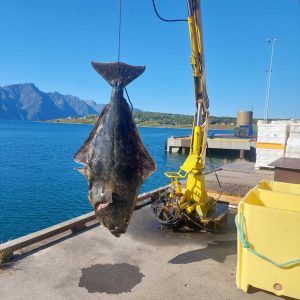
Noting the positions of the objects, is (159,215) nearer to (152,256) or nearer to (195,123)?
(152,256)

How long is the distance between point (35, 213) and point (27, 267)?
9294mm

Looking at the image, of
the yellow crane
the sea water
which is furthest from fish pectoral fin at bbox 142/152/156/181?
the sea water

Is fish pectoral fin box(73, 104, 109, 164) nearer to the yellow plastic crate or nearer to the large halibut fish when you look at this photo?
the large halibut fish

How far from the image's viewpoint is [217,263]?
20.9 ft

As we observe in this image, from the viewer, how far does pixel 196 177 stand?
8.34m

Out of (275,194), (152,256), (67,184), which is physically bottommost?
(67,184)

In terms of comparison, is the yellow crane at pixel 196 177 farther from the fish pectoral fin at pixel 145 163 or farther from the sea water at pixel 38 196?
the sea water at pixel 38 196

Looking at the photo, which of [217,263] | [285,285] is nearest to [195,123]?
[217,263]

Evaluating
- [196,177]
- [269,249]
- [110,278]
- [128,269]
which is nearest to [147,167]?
[269,249]

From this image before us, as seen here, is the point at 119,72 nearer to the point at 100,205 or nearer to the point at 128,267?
the point at 100,205

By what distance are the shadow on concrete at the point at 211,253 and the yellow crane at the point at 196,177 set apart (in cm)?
87

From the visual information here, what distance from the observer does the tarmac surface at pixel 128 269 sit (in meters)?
5.12

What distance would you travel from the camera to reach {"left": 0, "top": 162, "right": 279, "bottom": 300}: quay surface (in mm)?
5133

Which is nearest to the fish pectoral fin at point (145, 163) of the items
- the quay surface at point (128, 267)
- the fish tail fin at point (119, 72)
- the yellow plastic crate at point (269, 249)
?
the fish tail fin at point (119, 72)
